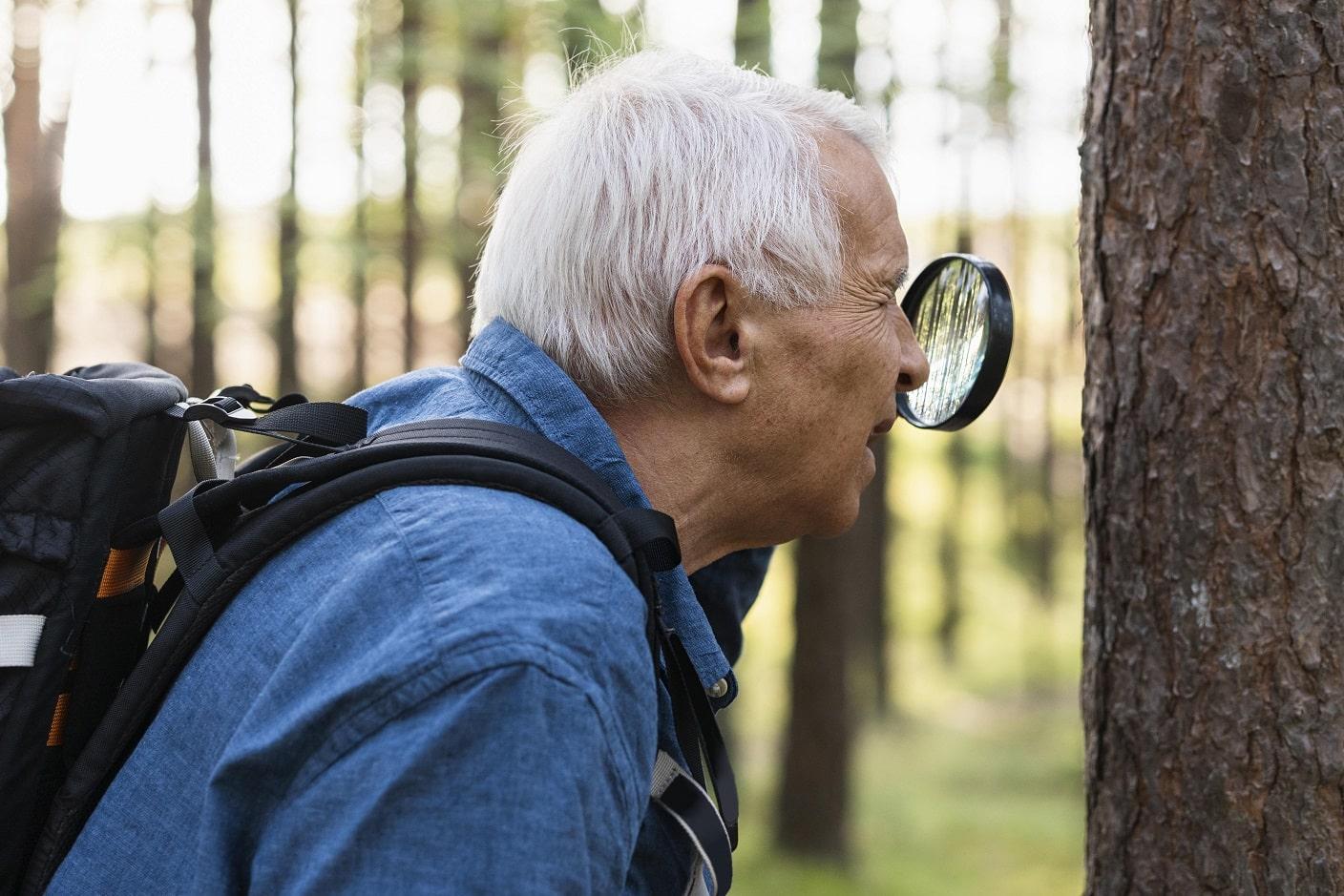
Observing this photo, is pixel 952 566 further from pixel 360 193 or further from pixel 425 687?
pixel 425 687

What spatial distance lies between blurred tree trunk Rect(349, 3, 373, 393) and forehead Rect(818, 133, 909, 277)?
6.91m

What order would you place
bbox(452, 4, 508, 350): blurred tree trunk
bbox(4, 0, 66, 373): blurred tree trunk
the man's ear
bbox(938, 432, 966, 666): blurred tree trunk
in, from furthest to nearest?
bbox(938, 432, 966, 666): blurred tree trunk, bbox(4, 0, 66, 373): blurred tree trunk, bbox(452, 4, 508, 350): blurred tree trunk, the man's ear

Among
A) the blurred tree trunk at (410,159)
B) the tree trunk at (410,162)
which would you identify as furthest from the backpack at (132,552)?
the tree trunk at (410,162)

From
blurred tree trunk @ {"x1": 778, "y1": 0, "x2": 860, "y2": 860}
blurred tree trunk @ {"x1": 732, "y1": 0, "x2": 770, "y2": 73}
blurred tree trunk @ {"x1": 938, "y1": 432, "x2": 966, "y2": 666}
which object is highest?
blurred tree trunk @ {"x1": 732, "y1": 0, "x2": 770, "y2": 73}

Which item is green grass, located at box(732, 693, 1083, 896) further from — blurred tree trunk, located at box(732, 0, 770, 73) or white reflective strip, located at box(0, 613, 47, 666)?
white reflective strip, located at box(0, 613, 47, 666)

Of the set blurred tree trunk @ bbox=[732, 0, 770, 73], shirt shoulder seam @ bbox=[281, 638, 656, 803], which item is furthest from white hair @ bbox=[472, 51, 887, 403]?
blurred tree trunk @ bbox=[732, 0, 770, 73]

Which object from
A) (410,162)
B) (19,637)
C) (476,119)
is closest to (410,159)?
(410,162)

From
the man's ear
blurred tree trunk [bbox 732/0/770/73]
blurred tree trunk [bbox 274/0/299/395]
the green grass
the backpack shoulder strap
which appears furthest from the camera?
blurred tree trunk [bbox 274/0/299/395]

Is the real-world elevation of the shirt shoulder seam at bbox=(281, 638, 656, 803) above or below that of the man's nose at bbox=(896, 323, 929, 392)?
below

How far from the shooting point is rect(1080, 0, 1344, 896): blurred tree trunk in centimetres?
176

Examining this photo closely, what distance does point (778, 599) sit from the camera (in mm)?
18766

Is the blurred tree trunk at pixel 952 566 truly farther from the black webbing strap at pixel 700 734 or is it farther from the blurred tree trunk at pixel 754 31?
the black webbing strap at pixel 700 734

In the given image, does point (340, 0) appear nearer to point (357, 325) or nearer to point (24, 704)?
point (357, 325)

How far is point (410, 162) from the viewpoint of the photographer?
8.62 m
